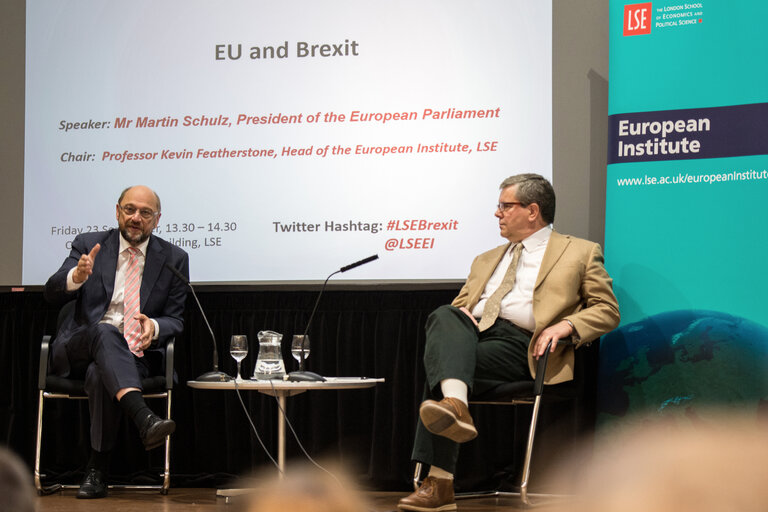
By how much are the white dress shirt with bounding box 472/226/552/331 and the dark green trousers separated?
56mm

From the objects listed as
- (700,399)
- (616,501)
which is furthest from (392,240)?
(616,501)

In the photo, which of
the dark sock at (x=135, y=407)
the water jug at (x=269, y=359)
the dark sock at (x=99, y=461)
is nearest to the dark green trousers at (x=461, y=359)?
the water jug at (x=269, y=359)

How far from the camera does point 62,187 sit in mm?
4004

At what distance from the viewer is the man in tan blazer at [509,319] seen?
9.61ft

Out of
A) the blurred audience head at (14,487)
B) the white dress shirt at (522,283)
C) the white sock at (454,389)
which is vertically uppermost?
the white dress shirt at (522,283)

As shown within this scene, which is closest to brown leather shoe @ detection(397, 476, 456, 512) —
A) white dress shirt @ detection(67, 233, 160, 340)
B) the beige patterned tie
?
the beige patterned tie

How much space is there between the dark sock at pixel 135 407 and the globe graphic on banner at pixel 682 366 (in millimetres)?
1824

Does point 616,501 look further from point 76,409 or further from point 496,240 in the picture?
point 76,409

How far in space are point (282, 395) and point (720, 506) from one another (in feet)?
9.45

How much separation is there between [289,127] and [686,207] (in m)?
1.85

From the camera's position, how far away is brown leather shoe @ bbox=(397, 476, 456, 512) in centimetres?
288

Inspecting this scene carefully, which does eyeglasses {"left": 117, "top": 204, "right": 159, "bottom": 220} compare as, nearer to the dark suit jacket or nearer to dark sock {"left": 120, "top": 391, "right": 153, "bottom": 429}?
the dark suit jacket

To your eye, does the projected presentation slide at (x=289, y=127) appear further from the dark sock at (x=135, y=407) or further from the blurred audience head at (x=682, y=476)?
the blurred audience head at (x=682, y=476)

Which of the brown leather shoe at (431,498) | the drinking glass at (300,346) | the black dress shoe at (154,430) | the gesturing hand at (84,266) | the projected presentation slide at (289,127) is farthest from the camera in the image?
the projected presentation slide at (289,127)
